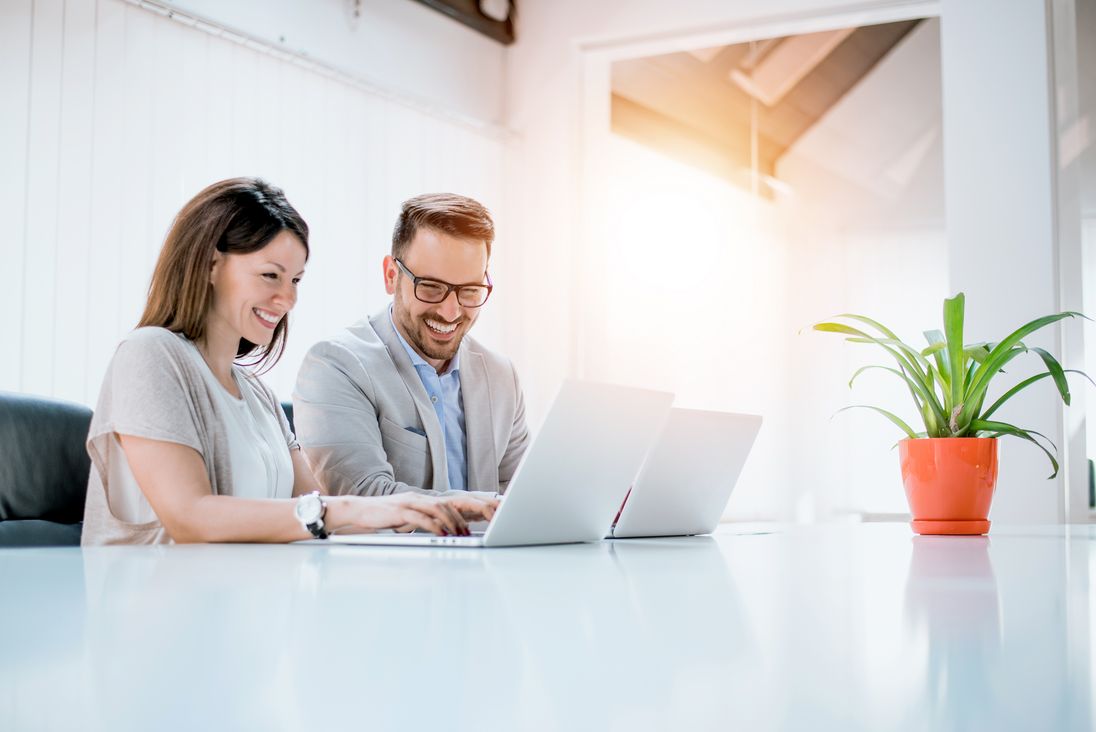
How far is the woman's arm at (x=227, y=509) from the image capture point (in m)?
1.42

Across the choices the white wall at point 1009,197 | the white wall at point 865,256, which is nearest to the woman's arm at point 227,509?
the white wall at point 1009,197

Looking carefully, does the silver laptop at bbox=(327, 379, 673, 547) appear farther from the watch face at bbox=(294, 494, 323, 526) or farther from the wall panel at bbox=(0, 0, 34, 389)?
the wall panel at bbox=(0, 0, 34, 389)

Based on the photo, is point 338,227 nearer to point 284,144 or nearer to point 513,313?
point 284,144

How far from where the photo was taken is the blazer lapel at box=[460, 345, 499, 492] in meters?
2.51

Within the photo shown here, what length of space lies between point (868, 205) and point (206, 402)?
22.4ft

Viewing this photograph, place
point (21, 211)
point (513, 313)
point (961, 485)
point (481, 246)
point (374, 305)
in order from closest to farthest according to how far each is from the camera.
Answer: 1. point (961, 485)
2. point (481, 246)
3. point (21, 211)
4. point (374, 305)
5. point (513, 313)

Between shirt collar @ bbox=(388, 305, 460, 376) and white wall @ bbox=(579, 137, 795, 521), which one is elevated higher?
white wall @ bbox=(579, 137, 795, 521)

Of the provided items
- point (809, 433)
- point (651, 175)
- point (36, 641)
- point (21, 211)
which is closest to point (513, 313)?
point (651, 175)

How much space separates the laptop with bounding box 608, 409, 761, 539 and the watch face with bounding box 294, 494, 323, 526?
48cm

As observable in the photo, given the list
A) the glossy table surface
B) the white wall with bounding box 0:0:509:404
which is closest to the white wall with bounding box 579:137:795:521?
the white wall with bounding box 0:0:509:404

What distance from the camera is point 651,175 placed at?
641 cm

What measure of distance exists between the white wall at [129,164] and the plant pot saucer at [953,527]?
2.26 meters

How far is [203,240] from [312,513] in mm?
698

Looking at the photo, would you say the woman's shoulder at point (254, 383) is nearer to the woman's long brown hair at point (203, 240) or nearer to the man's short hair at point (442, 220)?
the woman's long brown hair at point (203, 240)
